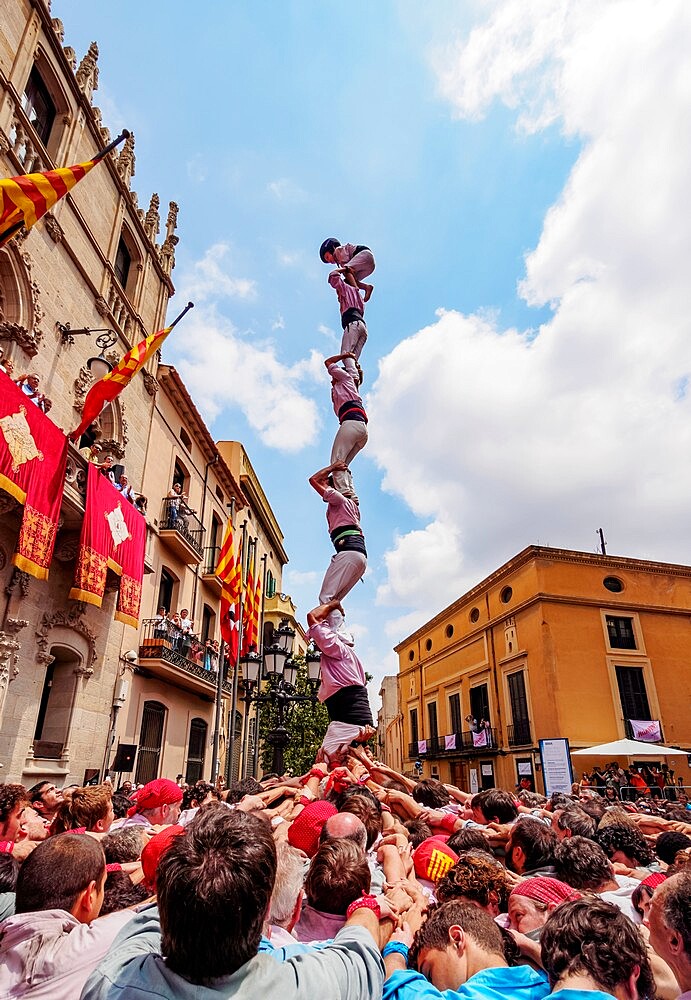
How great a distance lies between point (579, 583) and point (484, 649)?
235 inches

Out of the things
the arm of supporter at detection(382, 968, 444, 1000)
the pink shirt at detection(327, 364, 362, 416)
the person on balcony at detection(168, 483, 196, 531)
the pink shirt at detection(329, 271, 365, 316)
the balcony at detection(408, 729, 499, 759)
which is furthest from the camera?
the balcony at detection(408, 729, 499, 759)

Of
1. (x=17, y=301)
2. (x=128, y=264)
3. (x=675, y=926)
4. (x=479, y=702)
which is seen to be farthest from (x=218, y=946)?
(x=479, y=702)

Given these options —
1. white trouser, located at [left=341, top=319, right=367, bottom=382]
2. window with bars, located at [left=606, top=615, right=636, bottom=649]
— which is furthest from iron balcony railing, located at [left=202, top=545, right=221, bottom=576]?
window with bars, located at [left=606, top=615, right=636, bottom=649]

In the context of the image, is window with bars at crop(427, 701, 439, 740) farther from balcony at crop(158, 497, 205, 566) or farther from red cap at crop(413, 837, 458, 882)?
red cap at crop(413, 837, 458, 882)

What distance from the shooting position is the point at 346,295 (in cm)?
1096

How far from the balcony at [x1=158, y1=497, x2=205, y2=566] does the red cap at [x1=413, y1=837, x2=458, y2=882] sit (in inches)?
548

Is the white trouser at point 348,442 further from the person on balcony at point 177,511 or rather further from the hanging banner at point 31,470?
the person on balcony at point 177,511

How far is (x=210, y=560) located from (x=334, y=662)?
1347cm

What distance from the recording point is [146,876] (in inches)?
113

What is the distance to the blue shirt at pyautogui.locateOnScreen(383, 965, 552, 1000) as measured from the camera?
5.54ft

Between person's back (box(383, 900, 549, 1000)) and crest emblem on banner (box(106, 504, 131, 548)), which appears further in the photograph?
crest emblem on banner (box(106, 504, 131, 548))

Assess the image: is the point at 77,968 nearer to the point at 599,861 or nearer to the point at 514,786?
the point at 599,861

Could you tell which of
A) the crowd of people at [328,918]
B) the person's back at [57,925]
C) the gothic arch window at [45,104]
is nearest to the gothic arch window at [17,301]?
the gothic arch window at [45,104]

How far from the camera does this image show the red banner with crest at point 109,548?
435 inches
